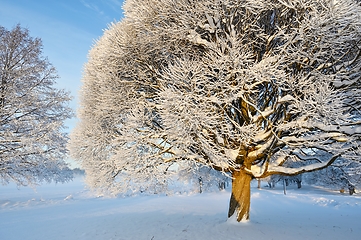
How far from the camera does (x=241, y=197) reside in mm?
7949

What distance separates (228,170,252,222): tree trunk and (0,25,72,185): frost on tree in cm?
774

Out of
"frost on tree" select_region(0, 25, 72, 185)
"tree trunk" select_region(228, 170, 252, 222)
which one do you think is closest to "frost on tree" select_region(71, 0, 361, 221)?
"tree trunk" select_region(228, 170, 252, 222)

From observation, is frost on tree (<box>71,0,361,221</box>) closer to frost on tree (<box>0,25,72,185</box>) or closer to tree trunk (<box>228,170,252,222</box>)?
tree trunk (<box>228,170,252,222</box>)

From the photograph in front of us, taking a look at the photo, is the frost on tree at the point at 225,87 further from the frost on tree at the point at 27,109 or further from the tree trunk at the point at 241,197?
→ the frost on tree at the point at 27,109

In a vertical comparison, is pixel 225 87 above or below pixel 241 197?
above

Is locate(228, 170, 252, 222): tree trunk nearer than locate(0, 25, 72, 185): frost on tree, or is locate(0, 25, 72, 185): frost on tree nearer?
locate(228, 170, 252, 222): tree trunk

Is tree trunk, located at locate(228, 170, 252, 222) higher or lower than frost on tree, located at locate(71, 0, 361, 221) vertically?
lower

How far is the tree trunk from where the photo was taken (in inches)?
312

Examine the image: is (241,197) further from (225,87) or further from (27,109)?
(27,109)

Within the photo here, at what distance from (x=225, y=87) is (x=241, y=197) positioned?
4016 millimetres

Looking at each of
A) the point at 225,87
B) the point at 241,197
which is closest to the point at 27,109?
the point at 225,87

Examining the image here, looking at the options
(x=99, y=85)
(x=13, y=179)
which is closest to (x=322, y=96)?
(x=99, y=85)

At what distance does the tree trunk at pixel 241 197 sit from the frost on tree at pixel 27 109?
7743mm

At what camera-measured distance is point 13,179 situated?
9914mm
